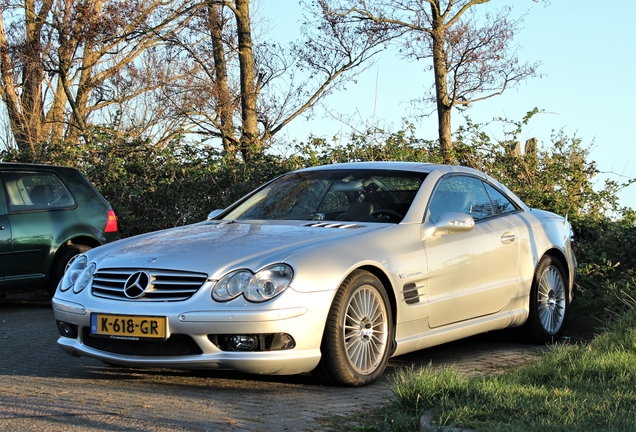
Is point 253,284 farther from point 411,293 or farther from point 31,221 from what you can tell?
point 31,221

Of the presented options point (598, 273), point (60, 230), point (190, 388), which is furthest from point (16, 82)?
point (190, 388)

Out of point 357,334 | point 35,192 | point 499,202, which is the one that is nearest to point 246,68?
point 35,192

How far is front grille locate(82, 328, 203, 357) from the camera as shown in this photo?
17.9 ft

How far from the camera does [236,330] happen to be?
17.5 ft

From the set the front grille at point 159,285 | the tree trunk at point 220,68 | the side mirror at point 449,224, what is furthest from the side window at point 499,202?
the tree trunk at point 220,68

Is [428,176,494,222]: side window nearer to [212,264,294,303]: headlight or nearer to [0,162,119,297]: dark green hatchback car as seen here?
[212,264,294,303]: headlight

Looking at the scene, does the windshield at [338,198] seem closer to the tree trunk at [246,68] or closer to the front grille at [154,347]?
the front grille at [154,347]

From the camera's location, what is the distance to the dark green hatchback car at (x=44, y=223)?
9828mm

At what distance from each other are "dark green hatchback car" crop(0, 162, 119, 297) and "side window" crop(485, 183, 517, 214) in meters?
4.97

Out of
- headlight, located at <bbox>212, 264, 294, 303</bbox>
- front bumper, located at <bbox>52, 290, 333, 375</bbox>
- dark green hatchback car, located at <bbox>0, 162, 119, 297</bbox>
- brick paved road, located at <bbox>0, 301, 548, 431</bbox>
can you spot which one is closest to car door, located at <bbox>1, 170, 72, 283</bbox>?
dark green hatchback car, located at <bbox>0, 162, 119, 297</bbox>

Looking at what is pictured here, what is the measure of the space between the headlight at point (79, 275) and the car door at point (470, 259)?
2331 millimetres

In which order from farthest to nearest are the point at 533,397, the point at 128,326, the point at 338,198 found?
the point at 338,198 < the point at 128,326 < the point at 533,397

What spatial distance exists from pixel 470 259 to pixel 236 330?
224 centimetres

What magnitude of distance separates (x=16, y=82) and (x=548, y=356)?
682 inches
